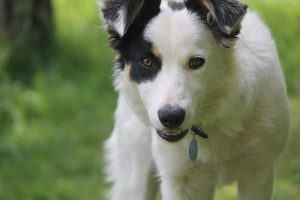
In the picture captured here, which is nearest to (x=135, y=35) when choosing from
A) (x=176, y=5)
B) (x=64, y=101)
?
(x=176, y=5)

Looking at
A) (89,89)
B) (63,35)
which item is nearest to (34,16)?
(63,35)

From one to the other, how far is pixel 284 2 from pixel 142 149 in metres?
4.52

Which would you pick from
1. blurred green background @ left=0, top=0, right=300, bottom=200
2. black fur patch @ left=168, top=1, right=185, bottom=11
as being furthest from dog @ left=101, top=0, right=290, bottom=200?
blurred green background @ left=0, top=0, right=300, bottom=200

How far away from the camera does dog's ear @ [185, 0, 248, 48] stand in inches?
147

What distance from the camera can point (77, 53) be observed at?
7.71m

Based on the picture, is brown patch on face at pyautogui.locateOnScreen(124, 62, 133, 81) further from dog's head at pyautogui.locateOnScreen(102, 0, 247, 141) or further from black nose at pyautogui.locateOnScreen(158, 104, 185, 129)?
black nose at pyautogui.locateOnScreen(158, 104, 185, 129)

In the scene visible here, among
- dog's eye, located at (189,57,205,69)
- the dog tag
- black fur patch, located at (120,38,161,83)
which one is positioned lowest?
the dog tag

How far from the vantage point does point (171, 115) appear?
3.55m

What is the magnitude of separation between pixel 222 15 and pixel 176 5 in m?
0.35

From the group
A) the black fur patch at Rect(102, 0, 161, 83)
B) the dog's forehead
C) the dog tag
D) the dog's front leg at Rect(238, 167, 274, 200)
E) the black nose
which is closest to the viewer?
the black nose

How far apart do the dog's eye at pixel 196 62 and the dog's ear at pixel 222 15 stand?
0.19 m

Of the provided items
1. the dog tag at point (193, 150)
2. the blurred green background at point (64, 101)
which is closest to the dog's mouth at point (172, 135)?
the dog tag at point (193, 150)

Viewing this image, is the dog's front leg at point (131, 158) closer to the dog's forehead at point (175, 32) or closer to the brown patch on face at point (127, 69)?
the brown patch on face at point (127, 69)

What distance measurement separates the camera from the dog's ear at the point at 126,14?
3.82 metres
